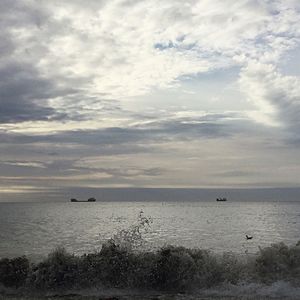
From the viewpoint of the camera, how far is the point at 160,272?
62.9 ft

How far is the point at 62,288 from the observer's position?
18.5 meters

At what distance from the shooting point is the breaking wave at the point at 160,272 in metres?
18.1

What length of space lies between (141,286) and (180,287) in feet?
5.39

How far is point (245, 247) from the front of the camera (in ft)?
141

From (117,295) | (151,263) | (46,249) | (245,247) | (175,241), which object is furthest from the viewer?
(175,241)

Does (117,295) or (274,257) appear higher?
(274,257)

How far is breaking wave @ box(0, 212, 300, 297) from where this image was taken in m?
18.1

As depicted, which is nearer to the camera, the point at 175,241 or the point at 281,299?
the point at 281,299

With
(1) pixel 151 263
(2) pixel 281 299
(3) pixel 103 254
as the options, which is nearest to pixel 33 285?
(3) pixel 103 254

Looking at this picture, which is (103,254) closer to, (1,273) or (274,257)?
(1,273)

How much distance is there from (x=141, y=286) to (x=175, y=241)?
1178 inches

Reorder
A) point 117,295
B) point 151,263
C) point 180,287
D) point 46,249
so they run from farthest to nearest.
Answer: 1. point 46,249
2. point 151,263
3. point 180,287
4. point 117,295

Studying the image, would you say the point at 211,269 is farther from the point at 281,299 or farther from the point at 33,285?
the point at 33,285

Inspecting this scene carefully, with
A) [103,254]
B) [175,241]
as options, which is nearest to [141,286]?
[103,254]
